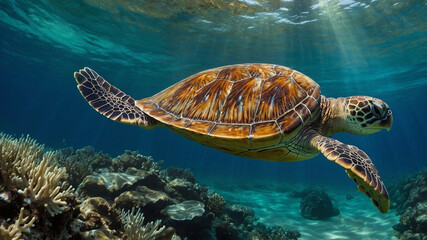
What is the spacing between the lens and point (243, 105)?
12.4 feet

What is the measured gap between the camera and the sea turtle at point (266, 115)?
10.9 ft

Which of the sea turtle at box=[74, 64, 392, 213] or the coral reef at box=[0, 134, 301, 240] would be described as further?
the sea turtle at box=[74, 64, 392, 213]

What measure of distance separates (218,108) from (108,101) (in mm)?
2487

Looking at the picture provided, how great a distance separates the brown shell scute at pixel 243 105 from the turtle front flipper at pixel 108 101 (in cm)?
27

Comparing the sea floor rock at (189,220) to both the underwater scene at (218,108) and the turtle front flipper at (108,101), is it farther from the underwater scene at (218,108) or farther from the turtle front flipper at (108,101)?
the turtle front flipper at (108,101)

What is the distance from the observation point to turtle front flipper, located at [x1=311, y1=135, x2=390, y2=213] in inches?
109

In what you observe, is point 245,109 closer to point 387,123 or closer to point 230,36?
point 387,123

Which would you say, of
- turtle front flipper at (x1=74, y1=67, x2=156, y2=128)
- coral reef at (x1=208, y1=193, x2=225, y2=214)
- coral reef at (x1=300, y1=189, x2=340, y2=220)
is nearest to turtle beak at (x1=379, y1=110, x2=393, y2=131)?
turtle front flipper at (x1=74, y1=67, x2=156, y2=128)

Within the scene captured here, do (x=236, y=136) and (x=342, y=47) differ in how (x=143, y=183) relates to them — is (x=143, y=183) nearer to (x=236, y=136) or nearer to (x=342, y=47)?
(x=236, y=136)

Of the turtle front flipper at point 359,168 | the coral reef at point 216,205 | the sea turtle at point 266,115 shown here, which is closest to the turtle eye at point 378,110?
the sea turtle at point 266,115

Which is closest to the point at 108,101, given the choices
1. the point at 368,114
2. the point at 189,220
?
the point at 189,220

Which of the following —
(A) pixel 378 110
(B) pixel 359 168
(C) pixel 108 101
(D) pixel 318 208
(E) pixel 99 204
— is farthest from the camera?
(D) pixel 318 208

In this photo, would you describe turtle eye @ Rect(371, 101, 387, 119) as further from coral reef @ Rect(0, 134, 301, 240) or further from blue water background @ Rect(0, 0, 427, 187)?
blue water background @ Rect(0, 0, 427, 187)

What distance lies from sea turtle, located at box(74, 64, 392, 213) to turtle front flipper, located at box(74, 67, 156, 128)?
0.02 metres
